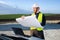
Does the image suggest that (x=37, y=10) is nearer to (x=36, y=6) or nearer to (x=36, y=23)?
(x=36, y=6)

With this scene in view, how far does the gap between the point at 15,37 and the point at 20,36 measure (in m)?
A: 0.09

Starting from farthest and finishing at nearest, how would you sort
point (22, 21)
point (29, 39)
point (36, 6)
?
point (36, 6), point (22, 21), point (29, 39)

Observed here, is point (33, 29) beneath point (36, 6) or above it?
beneath

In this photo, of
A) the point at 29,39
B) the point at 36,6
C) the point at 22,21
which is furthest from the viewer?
the point at 36,6

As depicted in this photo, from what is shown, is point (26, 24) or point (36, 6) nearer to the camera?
point (26, 24)

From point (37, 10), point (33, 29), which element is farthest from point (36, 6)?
point (33, 29)

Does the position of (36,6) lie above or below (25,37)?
above

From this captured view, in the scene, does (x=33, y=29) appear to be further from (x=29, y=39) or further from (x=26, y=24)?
(x=29, y=39)

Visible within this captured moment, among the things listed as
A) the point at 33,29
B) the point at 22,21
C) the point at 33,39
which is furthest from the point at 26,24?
the point at 33,29

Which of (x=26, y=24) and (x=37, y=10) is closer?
(x=26, y=24)

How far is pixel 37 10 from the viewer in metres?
4.99

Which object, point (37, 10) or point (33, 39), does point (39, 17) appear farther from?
point (33, 39)

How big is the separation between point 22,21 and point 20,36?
463mm

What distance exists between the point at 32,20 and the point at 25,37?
52cm
